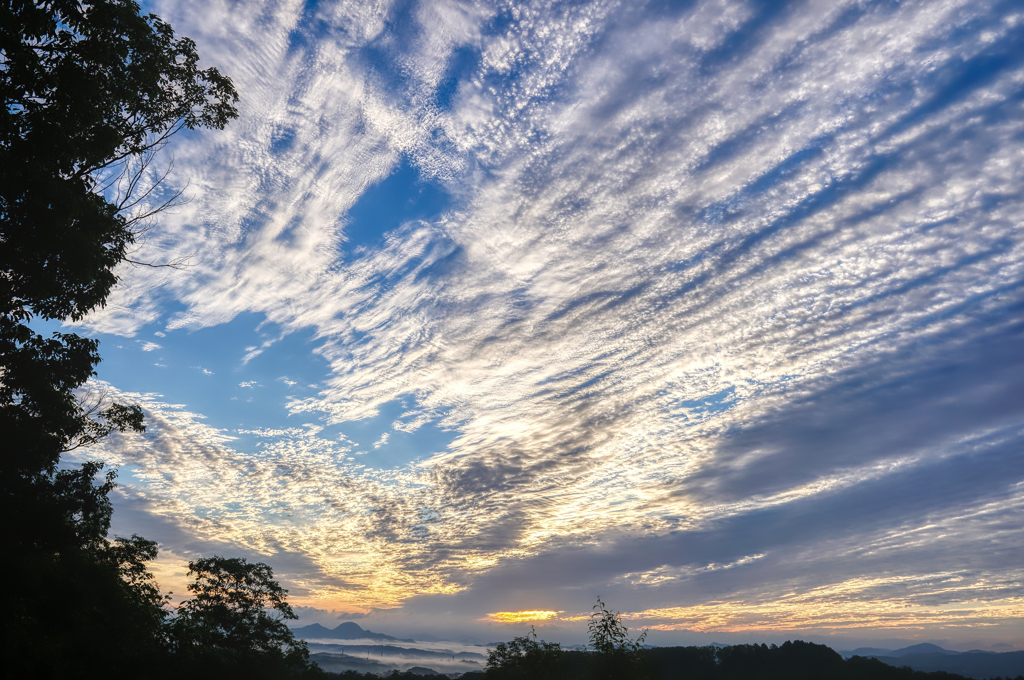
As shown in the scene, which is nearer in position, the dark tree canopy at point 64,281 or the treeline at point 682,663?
the dark tree canopy at point 64,281

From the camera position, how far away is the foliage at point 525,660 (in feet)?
166

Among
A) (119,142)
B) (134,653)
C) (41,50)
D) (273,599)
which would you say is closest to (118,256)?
(119,142)

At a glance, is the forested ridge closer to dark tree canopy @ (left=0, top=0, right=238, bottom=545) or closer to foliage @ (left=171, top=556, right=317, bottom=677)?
dark tree canopy @ (left=0, top=0, right=238, bottom=545)

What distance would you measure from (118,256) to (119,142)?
5641mm

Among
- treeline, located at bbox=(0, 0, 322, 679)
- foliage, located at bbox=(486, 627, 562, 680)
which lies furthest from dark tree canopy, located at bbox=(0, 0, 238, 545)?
foliage, located at bbox=(486, 627, 562, 680)

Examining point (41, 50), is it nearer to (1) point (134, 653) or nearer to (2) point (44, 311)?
(2) point (44, 311)

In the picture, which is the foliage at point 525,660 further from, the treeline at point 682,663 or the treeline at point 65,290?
the treeline at point 65,290

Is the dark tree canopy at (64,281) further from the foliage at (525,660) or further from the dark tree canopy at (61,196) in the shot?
the foliage at (525,660)

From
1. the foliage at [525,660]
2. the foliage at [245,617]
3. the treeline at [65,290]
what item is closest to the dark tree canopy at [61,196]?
the treeline at [65,290]

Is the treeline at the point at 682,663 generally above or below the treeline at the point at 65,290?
below

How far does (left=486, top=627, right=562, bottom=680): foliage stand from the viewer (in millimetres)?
50500

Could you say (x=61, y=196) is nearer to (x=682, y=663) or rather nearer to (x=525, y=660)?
(x=525, y=660)

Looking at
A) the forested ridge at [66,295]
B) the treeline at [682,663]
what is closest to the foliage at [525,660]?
the treeline at [682,663]

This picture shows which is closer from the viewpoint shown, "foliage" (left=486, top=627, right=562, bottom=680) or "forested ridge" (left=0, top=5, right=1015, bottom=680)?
"forested ridge" (left=0, top=5, right=1015, bottom=680)
